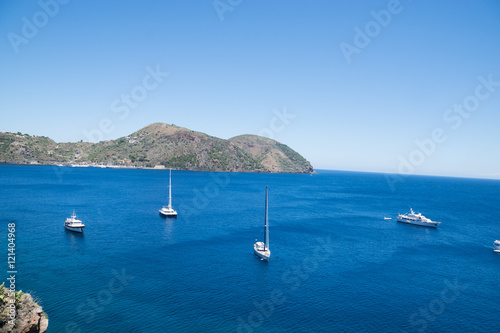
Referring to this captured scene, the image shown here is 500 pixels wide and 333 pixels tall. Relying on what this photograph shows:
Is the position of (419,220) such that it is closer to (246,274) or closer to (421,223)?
(421,223)

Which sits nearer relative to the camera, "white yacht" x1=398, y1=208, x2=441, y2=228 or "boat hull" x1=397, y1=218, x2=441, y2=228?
"boat hull" x1=397, y1=218, x2=441, y2=228

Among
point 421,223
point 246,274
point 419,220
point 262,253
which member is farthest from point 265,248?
point 419,220

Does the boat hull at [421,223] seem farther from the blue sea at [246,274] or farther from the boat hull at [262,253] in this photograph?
the boat hull at [262,253]

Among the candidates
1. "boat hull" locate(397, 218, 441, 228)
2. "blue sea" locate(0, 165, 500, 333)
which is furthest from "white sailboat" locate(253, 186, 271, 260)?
"boat hull" locate(397, 218, 441, 228)

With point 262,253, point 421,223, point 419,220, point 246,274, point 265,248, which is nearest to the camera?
point 246,274

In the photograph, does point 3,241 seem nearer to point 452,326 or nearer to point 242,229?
point 242,229

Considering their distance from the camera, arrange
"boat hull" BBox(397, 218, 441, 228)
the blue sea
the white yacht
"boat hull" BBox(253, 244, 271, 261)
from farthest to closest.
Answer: the white yacht
"boat hull" BBox(397, 218, 441, 228)
"boat hull" BBox(253, 244, 271, 261)
the blue sea

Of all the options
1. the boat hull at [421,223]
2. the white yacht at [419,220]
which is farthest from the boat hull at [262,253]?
the white yacht at [419,220]

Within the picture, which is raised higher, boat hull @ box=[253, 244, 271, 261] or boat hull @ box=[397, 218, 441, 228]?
boat hull @ box=[253, 244, 271, 261]

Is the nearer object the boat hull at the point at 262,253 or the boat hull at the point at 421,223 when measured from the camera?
the boat hull at the point at 262,253

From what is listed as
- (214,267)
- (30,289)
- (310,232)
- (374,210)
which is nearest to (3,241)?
(30,289)

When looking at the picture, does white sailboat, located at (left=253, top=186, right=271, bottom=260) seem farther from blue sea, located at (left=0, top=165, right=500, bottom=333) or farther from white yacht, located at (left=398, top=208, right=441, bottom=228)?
white yacht, located at (left=398, top=208, right=441, bottom=228)
